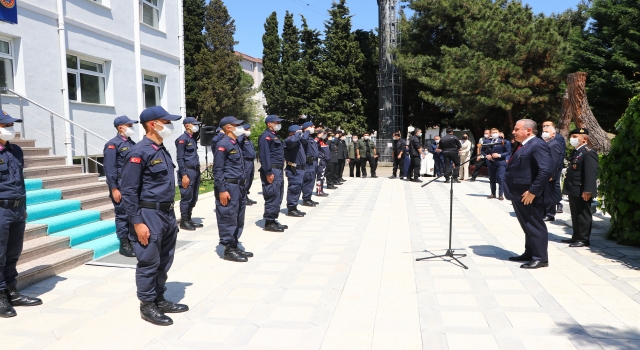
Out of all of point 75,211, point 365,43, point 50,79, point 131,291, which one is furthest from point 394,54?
point 131,291

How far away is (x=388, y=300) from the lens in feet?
15.5

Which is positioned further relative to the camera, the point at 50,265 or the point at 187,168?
the point at 187,168

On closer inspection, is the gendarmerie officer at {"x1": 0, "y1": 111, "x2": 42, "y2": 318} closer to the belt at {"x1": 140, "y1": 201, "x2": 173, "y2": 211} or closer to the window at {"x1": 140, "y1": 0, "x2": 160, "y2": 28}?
the belt at {"x1": 140, "y1": 201, "x2": 173, "y2": 211}

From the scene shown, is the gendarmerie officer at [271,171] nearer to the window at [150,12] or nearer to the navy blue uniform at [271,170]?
the navy blue uniform at [271,170]

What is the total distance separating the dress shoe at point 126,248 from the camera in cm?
641

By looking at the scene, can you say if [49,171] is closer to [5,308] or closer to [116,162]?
[116,162]

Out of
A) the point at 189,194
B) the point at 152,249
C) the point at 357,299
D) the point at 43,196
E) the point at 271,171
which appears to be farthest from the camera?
the point at 189,194

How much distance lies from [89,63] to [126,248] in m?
7.99

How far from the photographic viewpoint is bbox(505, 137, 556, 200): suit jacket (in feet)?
18.0

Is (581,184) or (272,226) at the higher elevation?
(581,184)

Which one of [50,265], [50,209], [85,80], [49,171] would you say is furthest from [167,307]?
[85,80]

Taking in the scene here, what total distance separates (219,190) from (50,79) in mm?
7036

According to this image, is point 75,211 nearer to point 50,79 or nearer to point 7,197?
point 7,197

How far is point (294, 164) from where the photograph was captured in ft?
30.8
